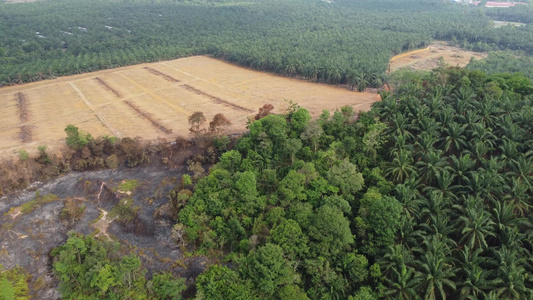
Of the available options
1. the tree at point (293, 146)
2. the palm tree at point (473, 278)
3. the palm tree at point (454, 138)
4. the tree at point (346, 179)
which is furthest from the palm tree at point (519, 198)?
the tree at point (293, 146)

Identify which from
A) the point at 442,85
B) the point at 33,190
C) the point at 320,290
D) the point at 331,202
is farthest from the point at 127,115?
the point at 442,85

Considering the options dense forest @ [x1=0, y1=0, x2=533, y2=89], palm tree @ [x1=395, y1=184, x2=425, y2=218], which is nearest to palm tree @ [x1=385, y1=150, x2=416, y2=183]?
palm tree @ [x1=395, y1=184, x2=425, y2=218]

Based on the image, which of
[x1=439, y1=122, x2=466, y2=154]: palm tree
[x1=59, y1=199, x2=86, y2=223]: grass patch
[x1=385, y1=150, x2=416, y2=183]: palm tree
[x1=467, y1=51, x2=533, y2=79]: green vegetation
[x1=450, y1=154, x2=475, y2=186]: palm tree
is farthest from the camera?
[x1=467, y1=51, x2=533, y2=79]: green vegetation

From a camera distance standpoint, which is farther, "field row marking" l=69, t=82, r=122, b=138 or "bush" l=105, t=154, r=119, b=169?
"field row marking" l=69, t=82, r=122, b=138

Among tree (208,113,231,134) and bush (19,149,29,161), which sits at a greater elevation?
tree (208,113,231,134)

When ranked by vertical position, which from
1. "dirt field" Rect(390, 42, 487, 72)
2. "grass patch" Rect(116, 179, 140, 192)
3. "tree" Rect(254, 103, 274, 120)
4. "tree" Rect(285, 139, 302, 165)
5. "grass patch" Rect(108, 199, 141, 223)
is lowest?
"grass patch" Rect(108, 199, 141, 223)

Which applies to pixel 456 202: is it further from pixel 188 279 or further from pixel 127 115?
pixel 127 115

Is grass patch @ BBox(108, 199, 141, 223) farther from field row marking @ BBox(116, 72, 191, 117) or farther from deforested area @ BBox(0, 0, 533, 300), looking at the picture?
field row marking @ BBox(116, 72, 191, 117)
